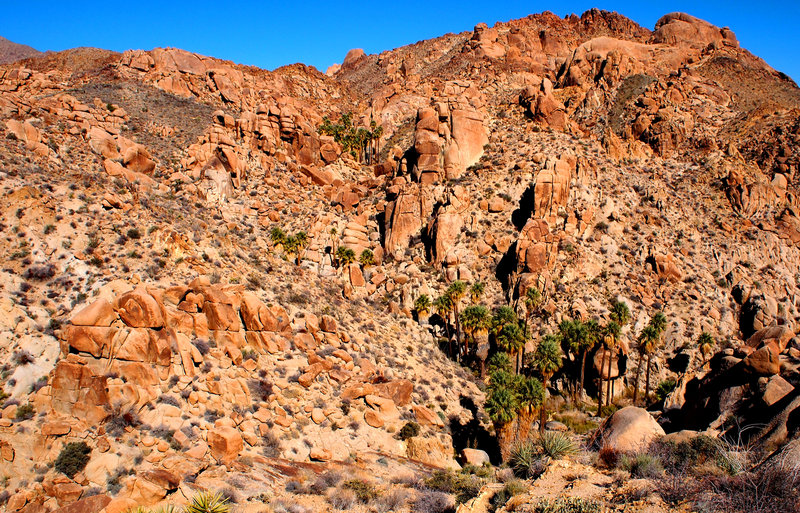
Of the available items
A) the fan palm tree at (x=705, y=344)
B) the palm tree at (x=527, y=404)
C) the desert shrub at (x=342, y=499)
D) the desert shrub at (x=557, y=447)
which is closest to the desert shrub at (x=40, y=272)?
the desert shrub at (x=342, y=499)

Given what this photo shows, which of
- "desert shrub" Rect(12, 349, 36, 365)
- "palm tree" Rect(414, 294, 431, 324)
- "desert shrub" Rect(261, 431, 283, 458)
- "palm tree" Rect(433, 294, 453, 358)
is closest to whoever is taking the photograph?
"desert shrub" Rect(12, 349, 36, 365)

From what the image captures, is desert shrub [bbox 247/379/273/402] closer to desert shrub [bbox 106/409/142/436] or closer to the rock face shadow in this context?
desert shrub [bbox 106/409/142/436]

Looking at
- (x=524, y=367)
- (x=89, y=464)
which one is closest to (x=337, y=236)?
(x=524, y=367)

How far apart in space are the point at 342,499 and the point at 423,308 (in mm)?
30739

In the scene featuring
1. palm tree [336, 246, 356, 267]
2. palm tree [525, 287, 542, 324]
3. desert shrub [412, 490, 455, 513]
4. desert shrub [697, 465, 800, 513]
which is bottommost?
desert shrub [412, 490, 455, 513]

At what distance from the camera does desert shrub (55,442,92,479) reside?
1667 cm

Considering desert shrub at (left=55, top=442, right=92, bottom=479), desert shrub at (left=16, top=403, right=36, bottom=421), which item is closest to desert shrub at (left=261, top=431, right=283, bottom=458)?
desert shrub at (left=55, top=442, right=92, bottom=479)

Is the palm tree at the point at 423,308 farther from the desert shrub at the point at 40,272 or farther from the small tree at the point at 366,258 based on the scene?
the desert shrub at the point at 40,272

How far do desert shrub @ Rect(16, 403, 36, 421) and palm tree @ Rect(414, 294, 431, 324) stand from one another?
109ft

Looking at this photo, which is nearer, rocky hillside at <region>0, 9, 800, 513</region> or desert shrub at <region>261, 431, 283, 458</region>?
rocky hillside at <region>0, 9, 800, 513</region>

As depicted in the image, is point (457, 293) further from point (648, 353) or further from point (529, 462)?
point (529, 462)

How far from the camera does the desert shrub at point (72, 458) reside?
54.7 feet

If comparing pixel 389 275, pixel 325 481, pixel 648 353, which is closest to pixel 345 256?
pixel 389 275

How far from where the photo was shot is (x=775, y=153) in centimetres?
6247
